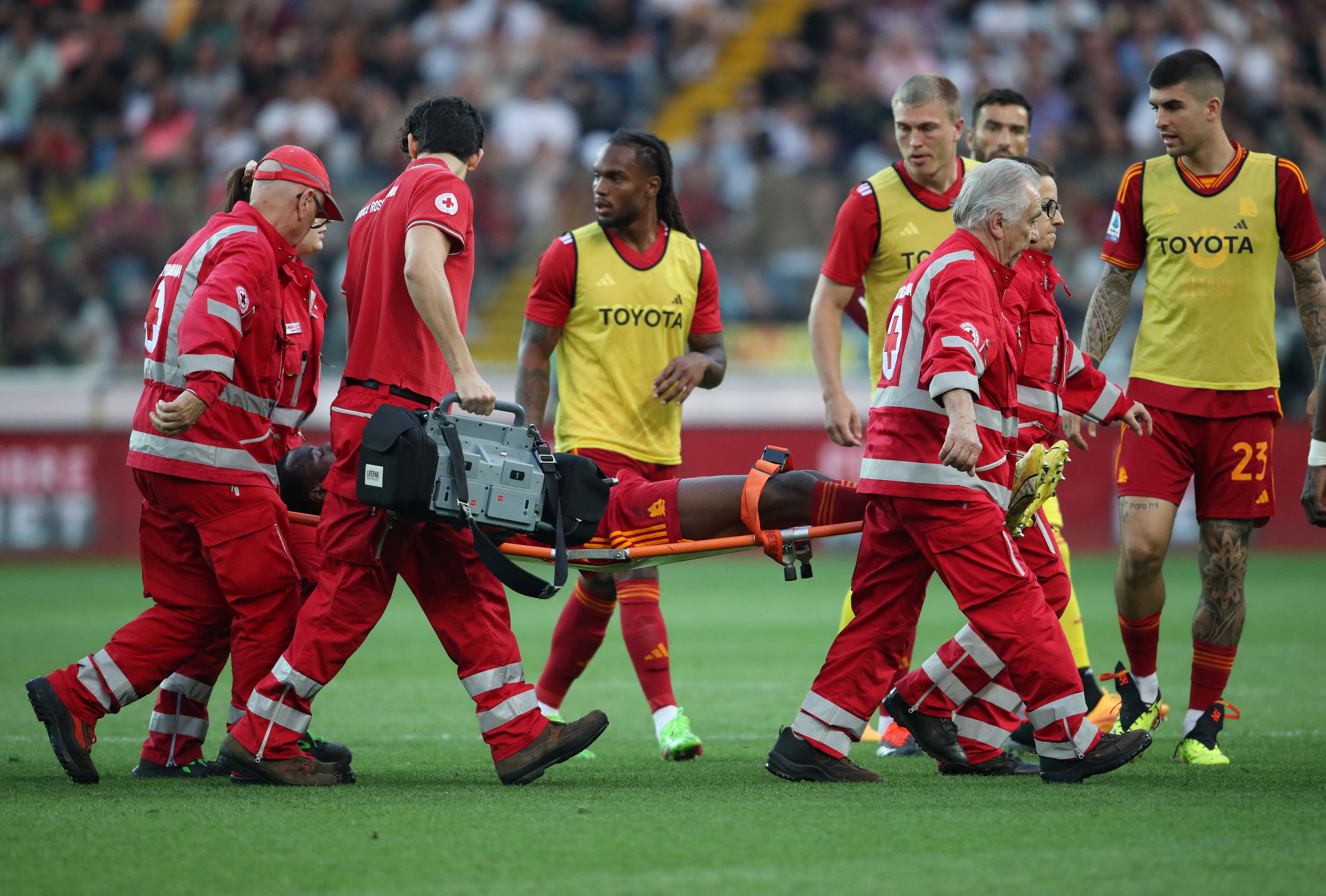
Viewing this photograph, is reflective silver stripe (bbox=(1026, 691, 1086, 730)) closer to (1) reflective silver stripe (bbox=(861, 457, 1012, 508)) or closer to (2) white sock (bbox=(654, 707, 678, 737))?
(1) reflective silver stripe (bbox=(861, 457, 1012, 508))

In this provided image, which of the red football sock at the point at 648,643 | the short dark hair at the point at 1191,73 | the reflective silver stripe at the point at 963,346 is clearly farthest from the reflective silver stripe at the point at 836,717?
the short dark hair at the point at 1191,73

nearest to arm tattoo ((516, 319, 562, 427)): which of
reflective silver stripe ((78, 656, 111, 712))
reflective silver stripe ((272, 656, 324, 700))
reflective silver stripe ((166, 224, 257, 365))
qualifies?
reflective silver stripe ((166, 224, 257, 365))

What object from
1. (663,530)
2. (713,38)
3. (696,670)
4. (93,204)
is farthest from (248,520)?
(713,38)

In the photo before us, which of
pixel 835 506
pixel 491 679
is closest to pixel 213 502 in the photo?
pixel 491 679

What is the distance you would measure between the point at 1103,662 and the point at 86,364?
1120 centimetres

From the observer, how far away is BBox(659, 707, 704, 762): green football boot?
18.4 feet

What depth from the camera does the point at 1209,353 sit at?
584 centimetres

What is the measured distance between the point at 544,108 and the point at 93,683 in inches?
521

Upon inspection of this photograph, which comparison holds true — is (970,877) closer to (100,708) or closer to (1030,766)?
(1030,766)

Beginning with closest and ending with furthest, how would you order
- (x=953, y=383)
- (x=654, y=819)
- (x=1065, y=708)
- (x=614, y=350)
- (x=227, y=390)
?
1. (x=654, y=819)
2. (x=953, y=383)
3. (x=1065, y=708)
4. (x=227, y=390)
5. (x=614, y=350)

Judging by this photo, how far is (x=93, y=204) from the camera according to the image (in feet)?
54.0

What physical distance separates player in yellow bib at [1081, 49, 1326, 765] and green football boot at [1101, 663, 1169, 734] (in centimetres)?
1

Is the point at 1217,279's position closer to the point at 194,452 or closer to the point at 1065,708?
the point at 1065,708

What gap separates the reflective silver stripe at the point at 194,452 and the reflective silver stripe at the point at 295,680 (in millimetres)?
731
